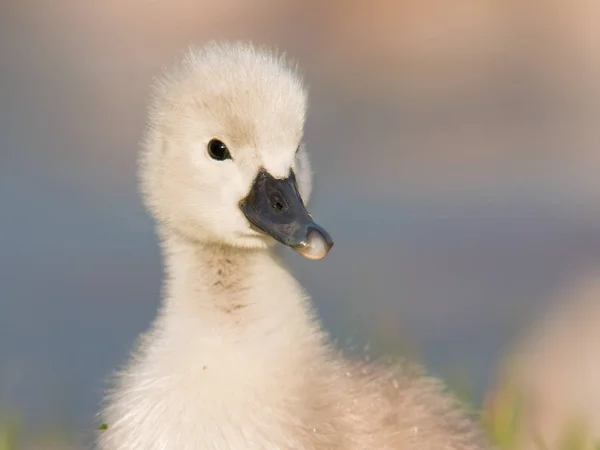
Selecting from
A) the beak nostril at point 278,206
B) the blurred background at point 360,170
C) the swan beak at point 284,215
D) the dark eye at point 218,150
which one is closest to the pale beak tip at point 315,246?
the swan beak at point 284,215

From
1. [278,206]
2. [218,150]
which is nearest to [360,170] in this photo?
[218,150]

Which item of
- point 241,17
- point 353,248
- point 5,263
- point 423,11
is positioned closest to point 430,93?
point 423,11

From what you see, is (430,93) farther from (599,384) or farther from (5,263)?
(599,384)

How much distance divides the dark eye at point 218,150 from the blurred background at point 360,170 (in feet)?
2.84

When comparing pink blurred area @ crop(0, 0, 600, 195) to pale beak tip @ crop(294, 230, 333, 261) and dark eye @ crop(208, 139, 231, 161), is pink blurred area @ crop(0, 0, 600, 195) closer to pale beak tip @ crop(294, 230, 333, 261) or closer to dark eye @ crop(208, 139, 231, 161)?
dark eye @ crop(208, 139, 231, 161)

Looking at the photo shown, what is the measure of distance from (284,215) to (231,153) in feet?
0.73

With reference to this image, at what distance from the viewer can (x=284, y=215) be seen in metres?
2.54

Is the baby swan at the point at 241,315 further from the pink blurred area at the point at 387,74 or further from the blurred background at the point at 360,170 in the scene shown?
the pink blurred area at the point at 387,74

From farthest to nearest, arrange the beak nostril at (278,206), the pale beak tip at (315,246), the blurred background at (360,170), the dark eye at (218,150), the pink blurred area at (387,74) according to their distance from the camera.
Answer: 1. the pink blurred area at (387,74)
2. the blurred background at (360,170)
3. the dark eye at (218,150)
4. the beak nostril at (278,206)
5. the pale beak tip at (315,246)

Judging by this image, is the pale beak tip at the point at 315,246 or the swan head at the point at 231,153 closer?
the pale beak tip at the point at 315,246

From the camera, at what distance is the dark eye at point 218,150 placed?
268 cm

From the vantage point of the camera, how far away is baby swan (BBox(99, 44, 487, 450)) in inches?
97.2

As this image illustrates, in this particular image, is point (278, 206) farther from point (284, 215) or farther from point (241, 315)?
point (241, 315)

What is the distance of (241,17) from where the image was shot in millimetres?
6613
